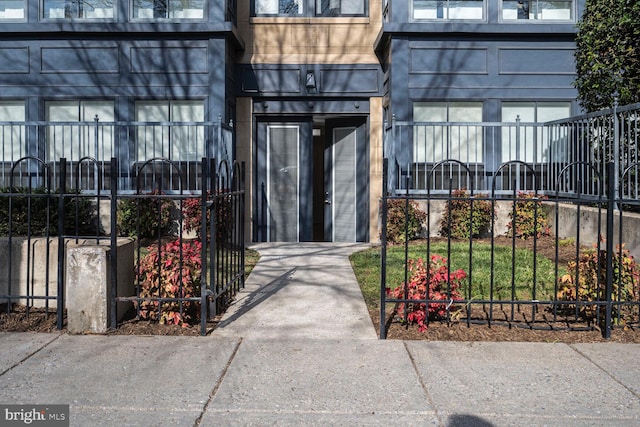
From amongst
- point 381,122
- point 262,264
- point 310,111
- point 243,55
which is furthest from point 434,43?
point 262,264

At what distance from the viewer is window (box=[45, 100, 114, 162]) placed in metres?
12.8

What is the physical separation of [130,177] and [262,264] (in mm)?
4220


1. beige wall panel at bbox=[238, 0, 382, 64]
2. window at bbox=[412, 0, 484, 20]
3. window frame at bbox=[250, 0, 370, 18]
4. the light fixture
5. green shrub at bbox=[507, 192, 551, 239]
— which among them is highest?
window frame at bbox=[250, 0, 370, 18]

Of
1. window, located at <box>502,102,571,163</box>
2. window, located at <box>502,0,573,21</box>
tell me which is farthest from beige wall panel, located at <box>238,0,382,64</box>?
window, located at <box>502,102,571,163</box>

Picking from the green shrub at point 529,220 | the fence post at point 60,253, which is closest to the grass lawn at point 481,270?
the green shrub at point 529,220

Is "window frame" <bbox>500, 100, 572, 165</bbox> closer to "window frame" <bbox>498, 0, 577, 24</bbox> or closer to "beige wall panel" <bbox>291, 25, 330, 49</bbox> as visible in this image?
"window frame" <bbox>498, 0, 577, 24</bbox>

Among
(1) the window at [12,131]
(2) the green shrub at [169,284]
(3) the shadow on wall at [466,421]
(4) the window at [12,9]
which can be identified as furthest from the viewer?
(4) the window at [12,9]

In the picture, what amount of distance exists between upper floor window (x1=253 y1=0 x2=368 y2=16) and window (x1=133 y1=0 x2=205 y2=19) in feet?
4.72

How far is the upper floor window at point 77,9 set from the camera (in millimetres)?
12875

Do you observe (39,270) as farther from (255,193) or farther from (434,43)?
(434,43)

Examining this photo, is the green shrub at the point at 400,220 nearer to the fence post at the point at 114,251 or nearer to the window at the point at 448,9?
the window at the point at 448,9

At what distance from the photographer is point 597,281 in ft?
20.3

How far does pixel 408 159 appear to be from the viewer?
41.8ft

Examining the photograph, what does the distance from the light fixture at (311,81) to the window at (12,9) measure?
6100 mm
